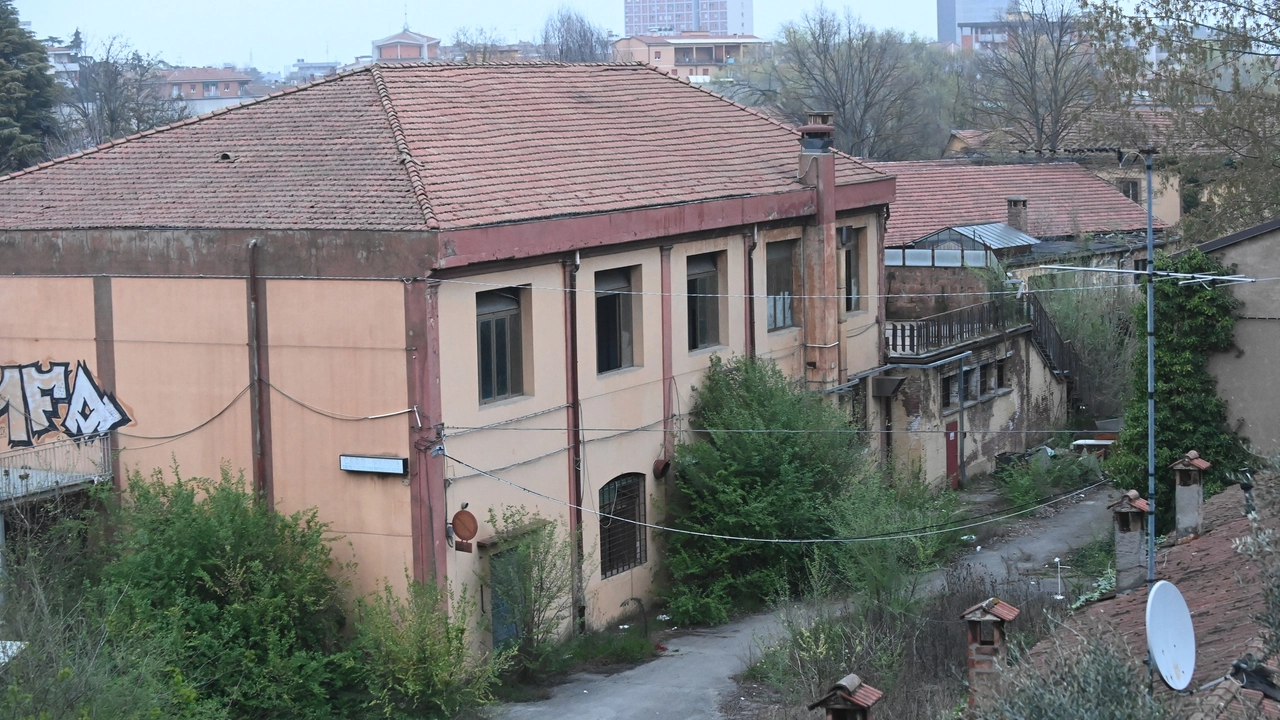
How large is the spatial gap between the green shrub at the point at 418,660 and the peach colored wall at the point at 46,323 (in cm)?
594

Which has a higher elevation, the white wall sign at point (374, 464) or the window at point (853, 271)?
the window at point (853, 271)

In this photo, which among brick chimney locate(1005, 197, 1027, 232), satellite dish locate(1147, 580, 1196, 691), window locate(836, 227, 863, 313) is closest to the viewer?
satellite dish locate(1147, 580, 1196, 691)

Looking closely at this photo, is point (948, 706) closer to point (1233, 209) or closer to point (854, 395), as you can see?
point (854, 395)

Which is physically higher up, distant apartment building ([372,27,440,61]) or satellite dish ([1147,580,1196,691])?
distant apartment building ([372,27,440,61])

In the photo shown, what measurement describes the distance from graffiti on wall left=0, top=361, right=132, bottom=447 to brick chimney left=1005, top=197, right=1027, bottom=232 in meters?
29.1

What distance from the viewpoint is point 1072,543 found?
2659cm

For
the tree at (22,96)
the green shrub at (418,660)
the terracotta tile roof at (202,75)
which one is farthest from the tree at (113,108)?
the terracotta tile roof at (202,75)

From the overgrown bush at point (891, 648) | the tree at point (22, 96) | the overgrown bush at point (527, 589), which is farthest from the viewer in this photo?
the tree at point (22, 96)

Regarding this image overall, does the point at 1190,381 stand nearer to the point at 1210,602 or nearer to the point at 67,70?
the point at 1210,602

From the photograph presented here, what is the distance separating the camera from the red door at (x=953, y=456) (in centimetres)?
3133

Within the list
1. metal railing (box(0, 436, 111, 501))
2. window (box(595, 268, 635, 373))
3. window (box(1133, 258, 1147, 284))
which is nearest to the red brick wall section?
window (box(1133, 258, 1147, 284))

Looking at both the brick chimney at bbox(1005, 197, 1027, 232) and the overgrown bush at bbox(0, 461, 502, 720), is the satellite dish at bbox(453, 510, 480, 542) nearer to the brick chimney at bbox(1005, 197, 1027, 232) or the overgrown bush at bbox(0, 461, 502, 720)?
the overgrown bush at bbox(0, 461, 502, 720)

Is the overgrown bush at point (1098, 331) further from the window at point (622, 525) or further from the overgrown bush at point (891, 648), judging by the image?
the window at point (622, 525)

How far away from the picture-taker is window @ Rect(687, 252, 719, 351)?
23.7 metres
